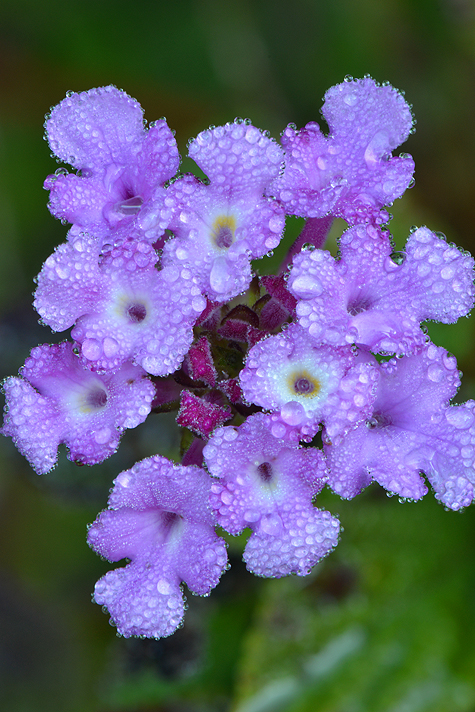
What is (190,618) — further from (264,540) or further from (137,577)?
(264,540)

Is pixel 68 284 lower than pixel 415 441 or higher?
lower

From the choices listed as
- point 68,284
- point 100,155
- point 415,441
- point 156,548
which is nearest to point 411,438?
point 415,441

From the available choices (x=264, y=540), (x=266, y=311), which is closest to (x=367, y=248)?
(x=266, y=311)

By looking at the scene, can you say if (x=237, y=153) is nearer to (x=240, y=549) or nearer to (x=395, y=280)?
(x=395, y=280)

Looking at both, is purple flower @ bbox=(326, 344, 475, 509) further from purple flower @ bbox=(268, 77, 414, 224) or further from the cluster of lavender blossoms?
purple flower @ bbox=(268, 77, 414, 224)

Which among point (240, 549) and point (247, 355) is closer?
point (247, 355)
